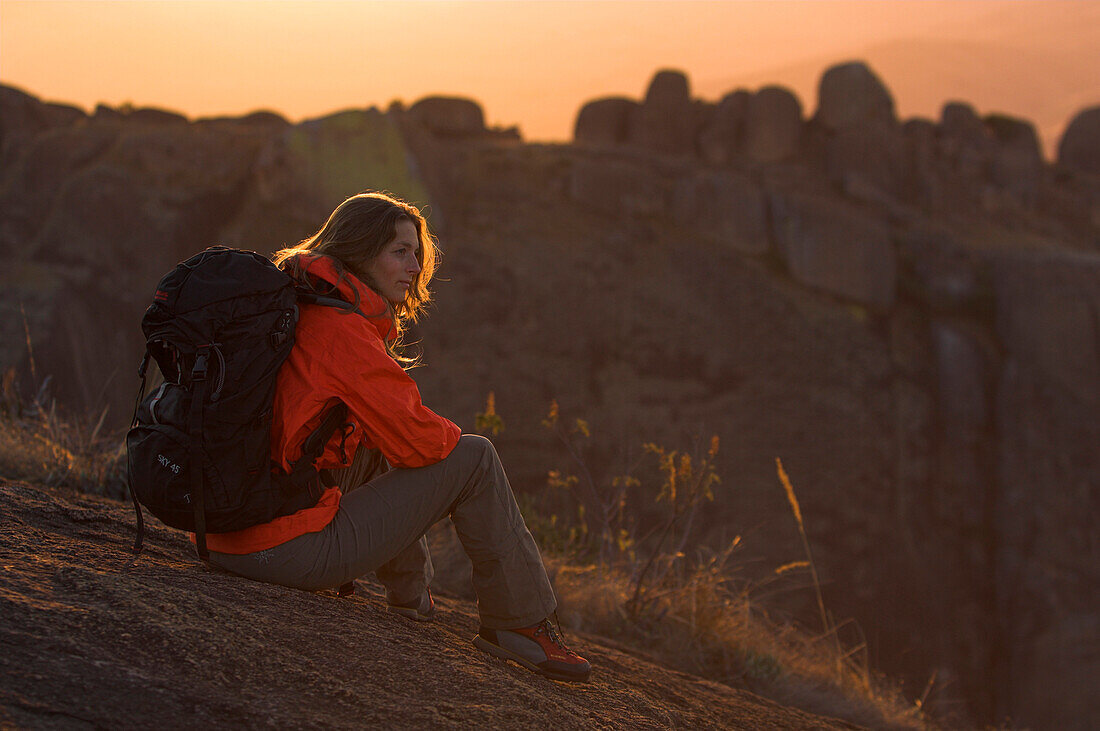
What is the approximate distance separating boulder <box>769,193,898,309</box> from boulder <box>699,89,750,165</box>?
5.48 metres

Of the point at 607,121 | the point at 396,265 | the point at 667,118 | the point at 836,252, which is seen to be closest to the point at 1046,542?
the point at 836,252

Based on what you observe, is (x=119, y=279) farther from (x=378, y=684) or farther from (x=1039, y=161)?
(x=1039, y=161)

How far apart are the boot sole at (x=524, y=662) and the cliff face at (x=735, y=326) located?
41.7ft

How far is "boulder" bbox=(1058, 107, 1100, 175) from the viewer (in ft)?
112

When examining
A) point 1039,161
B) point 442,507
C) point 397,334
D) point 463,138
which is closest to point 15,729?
point 442,507

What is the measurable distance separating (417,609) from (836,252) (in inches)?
831

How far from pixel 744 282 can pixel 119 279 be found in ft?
47.3

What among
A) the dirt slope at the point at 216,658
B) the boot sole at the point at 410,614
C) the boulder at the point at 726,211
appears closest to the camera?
the dirt slope at the point at 216,658

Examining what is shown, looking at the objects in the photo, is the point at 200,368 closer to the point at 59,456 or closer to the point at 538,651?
the point at 538,651

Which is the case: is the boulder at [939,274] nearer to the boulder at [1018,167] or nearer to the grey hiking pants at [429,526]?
the boulder at [1018,167]

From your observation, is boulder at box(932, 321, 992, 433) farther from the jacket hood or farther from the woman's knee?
the jacket hood

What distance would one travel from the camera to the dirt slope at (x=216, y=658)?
155 cm

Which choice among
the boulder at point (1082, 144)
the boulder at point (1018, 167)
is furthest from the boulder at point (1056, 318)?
the boulder at point (1082, 144)

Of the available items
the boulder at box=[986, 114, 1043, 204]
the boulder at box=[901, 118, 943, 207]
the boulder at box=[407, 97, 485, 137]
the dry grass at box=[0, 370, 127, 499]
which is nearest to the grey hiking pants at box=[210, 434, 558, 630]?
the dry grass at box=[0, 370, 127, 499]
